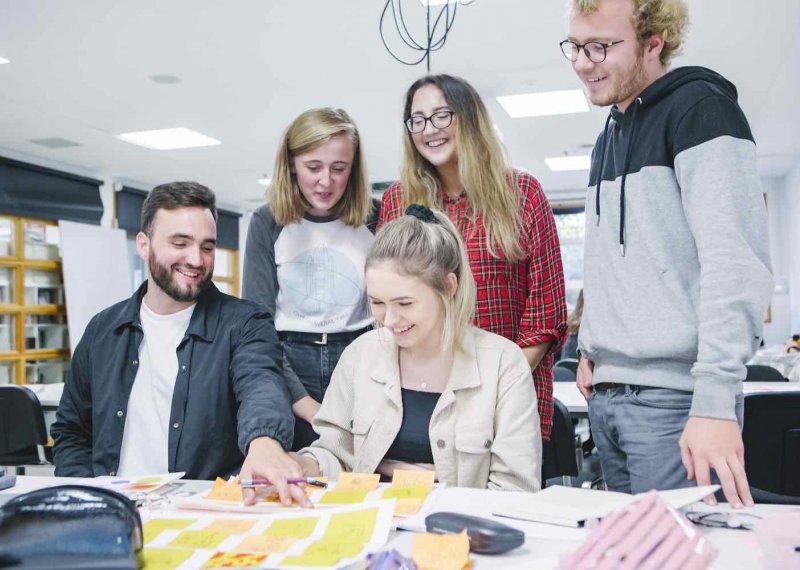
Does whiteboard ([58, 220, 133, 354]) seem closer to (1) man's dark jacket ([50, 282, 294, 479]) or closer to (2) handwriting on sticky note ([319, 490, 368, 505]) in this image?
(1) man's dark jacket ([50, 282, 294, 479])

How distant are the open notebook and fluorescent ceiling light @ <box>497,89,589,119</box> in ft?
16.1

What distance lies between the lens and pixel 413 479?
1272mm

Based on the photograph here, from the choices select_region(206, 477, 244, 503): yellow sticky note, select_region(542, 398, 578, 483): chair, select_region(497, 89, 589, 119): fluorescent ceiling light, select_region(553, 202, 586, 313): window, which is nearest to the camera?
select_region(206, 477, 244, 503): yellow sticky note

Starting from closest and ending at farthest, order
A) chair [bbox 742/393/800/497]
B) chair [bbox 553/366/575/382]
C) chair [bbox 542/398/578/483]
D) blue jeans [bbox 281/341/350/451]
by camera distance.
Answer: blue jeans [bbox 281/341/350/451] → chair [bbox 742/393/800/497] → chair [bbox 542/398/578/483] → chair [bbox 553/366/575/382]

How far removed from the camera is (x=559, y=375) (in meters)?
4.11

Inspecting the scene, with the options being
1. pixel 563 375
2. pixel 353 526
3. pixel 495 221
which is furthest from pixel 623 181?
pixel 563 375

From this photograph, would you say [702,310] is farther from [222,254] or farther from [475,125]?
[222,254]

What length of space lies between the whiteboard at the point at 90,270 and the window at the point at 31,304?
0.71ft

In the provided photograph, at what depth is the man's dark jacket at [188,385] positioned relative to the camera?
1.77m

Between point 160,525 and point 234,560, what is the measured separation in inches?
9.3

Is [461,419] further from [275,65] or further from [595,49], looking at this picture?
[275,65]

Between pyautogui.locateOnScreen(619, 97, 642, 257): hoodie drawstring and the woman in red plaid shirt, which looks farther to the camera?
the woman in red plaid shirt

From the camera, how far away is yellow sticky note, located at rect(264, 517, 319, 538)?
3.29 feet

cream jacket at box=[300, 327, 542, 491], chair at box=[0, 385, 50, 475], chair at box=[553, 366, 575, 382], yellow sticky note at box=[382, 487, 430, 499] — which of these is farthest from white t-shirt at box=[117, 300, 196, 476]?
chair at box=[553, 366, 575, 382]
